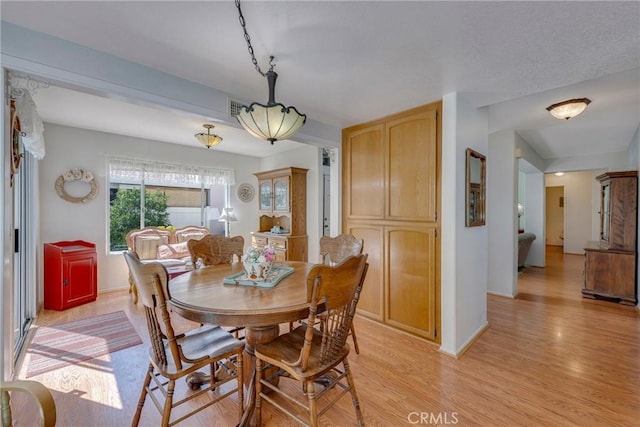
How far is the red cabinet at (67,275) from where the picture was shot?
138 inches

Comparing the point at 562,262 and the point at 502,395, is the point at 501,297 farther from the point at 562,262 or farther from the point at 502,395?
the point at 562,262

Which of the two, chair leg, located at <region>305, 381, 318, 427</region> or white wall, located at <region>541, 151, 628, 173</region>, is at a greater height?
white wall, located at <region>541, 151, 628, 173</region>

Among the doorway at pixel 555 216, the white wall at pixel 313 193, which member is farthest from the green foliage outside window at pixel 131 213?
the doorway at pixel 555 216

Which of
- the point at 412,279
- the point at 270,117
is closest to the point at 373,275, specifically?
the point at 412,279

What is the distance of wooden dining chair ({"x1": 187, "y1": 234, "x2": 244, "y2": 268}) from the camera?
2.52 metres

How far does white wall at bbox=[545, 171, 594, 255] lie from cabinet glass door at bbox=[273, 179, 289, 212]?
8410 millimetres

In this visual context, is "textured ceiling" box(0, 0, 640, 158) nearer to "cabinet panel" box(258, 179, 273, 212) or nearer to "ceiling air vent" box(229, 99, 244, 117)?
"ceiling air vent" box(229, 99, 244, 117)

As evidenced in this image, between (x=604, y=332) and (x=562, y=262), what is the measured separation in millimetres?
4779

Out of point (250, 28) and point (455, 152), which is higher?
point (250, 28)

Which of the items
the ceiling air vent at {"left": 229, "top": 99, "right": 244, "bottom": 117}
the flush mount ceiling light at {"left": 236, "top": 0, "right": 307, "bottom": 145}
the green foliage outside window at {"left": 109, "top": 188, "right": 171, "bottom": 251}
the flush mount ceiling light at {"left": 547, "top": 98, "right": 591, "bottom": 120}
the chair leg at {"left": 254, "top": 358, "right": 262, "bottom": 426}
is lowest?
the chair leg at {"left": 254, "top": 358, "right": 262, "bottom": 426}

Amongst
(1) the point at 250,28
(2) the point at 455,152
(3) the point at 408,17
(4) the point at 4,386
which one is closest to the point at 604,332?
(2) the point at 455,152

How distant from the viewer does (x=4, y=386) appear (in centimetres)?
93

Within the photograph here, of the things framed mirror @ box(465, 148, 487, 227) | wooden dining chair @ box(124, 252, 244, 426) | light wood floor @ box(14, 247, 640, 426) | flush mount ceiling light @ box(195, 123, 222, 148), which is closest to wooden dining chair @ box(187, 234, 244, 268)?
wooden dining chair @ box(124, 252, 244, 426)

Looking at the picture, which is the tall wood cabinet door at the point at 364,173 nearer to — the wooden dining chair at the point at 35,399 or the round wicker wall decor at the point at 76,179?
the wooden dining chair at the point at 35,399
